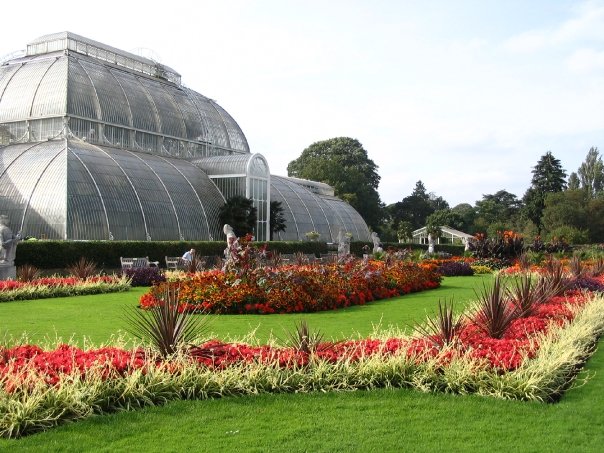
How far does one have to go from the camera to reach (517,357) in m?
7.55

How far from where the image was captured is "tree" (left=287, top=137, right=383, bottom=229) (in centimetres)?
7375

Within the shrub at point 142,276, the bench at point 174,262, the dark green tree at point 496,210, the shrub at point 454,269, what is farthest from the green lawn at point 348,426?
the dark green tree at point 496,210

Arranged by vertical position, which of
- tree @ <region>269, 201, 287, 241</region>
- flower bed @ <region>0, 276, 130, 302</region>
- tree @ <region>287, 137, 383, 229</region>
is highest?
tree @ <region>287, 137, 383, 229</region>

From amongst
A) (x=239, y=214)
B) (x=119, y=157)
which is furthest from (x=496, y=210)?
(x=119, y=157)

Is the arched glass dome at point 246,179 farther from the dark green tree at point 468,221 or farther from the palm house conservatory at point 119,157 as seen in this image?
the dark green tree at point 468,221

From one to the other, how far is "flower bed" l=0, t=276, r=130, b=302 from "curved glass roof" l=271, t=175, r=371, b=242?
25.1m

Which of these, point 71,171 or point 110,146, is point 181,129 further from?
point 71,171

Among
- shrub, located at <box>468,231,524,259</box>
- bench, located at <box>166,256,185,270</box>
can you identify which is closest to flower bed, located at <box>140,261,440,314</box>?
bench, located at <box>166,256,185,270</box>

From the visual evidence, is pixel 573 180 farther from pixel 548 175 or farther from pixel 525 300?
pixel 525 300

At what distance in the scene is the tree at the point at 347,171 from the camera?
73750 mm

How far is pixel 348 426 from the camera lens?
231 inches

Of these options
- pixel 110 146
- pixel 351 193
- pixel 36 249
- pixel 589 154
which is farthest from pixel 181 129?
pixel 589 154

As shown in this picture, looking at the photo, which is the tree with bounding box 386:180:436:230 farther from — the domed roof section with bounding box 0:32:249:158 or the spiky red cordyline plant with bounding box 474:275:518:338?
the spiky red cordyline plant with bounding box 474:275:518:338

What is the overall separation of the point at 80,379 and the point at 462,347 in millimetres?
4423
